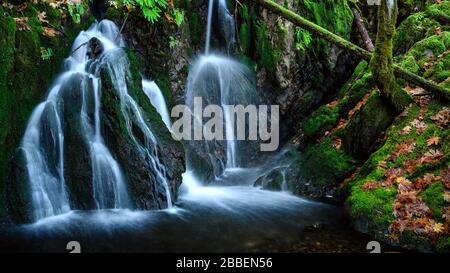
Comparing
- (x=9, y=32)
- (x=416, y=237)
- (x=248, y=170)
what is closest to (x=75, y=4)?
(x=9, y=32)

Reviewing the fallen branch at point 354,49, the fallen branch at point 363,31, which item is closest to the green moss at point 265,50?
the fallen branch at point 363,31

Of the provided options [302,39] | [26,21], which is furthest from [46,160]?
[302,39]

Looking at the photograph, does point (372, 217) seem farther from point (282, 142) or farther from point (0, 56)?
point (0, 56)

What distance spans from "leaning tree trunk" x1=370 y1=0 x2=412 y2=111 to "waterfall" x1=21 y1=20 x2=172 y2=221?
5.11 meters

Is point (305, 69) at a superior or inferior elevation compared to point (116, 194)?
superior

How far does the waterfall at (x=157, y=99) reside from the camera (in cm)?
957

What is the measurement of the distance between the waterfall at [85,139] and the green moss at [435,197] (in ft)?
15.9

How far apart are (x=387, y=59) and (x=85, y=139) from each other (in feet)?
21.6

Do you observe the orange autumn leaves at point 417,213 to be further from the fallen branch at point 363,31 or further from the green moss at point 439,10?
the green moss at point 439,10

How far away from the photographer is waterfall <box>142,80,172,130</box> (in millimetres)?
9570

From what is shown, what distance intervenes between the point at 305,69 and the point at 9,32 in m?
8.73

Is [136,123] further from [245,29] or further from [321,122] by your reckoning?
[245,29]

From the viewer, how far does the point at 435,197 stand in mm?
6035

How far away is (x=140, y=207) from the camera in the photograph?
7.61 meters
